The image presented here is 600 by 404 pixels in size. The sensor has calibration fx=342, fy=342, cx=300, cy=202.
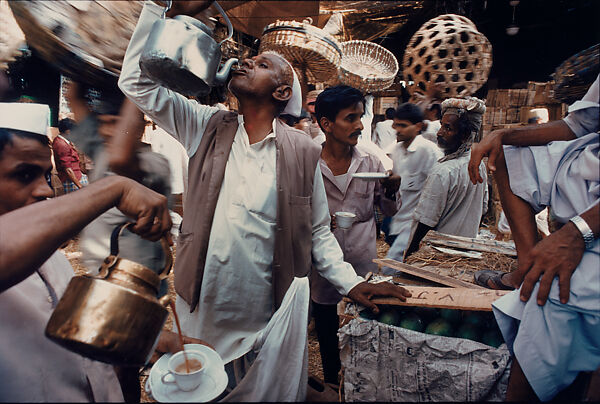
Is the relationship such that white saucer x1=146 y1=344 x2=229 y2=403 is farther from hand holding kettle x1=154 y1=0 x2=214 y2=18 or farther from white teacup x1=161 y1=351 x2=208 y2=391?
hand holding kettle x1=154 y1=0 x2=214 y2=18

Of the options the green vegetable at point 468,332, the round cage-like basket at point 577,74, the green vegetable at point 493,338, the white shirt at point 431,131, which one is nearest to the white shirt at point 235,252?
the green vegetable at point 468,332

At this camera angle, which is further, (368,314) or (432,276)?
(432,276)

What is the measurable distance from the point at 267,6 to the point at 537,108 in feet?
21.8

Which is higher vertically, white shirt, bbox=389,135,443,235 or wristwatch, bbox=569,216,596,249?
wristwatch, bbox=569,216,596,249

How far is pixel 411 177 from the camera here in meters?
3.84

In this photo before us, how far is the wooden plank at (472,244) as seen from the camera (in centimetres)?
260

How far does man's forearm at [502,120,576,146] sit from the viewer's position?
1399 mm

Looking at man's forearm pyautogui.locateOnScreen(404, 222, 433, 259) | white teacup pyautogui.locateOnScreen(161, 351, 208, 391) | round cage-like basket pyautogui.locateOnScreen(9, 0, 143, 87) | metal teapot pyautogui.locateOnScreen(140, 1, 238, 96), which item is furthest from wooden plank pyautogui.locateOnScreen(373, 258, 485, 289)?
round cage-like basket pyautogui.locateOnScreen(9, 0, 143, 87)

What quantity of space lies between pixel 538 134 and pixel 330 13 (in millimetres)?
5787

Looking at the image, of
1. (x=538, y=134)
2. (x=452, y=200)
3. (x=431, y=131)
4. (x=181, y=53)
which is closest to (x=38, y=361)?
(x=181, y=53)

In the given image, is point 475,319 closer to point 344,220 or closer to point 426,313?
point 426,313

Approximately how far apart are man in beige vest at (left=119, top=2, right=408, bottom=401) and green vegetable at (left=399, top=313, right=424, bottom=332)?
166 mm

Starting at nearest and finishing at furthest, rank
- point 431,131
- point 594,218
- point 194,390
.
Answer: point 194,390
point 594,218
point 431,131

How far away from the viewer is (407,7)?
24.2ft
